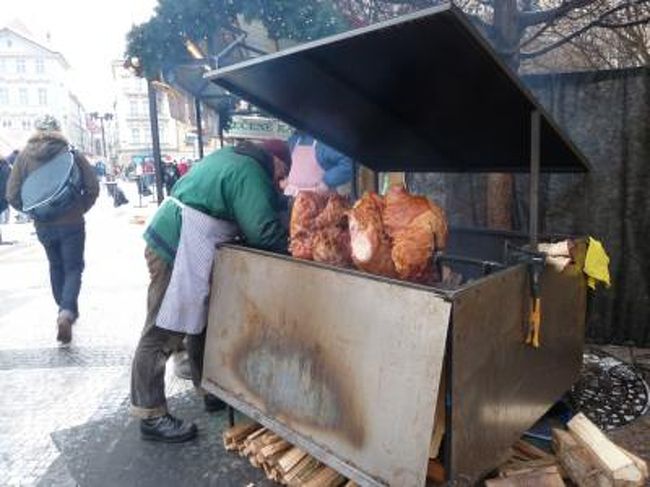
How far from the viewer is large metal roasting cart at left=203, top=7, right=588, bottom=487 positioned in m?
2.10

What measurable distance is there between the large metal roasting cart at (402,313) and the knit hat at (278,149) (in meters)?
0.24

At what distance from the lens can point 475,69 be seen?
225cm

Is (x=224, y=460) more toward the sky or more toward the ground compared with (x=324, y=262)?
more toward the ground

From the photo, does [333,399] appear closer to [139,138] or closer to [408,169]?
[408,169]

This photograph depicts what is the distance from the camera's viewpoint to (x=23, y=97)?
270 ft

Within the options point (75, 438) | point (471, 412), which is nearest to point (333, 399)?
point (471, 412)

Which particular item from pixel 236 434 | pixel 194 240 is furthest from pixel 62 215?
pixel 236 434

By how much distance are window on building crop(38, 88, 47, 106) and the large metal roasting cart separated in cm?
9272

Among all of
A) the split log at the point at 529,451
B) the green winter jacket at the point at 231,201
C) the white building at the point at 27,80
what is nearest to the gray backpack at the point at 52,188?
the green winter jacket at the point at 231,201

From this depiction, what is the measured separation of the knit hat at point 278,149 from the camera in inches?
131

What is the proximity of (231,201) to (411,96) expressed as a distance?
44.4 inches

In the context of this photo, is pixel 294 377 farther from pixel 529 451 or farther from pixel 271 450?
pixel 529 451

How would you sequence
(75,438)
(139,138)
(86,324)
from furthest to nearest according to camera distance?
(139,138), (86,324), (75,438)

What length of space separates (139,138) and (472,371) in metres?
83.0
